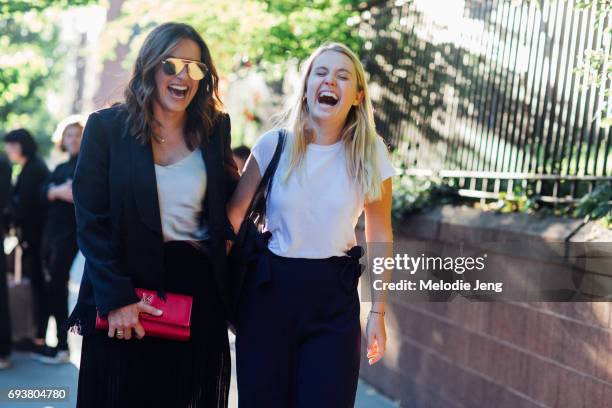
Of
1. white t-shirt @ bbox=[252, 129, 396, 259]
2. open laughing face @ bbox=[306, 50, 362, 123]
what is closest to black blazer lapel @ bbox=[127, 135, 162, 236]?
white t-shirt @ bbox=[252, 129, 396, 259]

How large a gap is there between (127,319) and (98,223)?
37 centimetres

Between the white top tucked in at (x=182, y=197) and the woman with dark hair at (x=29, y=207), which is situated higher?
the white top tucked in at (x=182, y=197)

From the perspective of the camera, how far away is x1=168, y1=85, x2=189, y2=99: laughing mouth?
3.56m

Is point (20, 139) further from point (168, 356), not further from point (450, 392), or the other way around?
point (168, 356)

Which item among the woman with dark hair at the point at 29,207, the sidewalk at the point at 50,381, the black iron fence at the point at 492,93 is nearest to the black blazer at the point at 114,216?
the black iron fence at the point at 492,93

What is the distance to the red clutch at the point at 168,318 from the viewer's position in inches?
135

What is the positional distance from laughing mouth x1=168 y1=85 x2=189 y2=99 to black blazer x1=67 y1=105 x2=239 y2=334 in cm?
21

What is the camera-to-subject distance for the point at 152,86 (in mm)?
3555

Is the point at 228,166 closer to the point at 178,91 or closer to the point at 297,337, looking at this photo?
the point at 178,91

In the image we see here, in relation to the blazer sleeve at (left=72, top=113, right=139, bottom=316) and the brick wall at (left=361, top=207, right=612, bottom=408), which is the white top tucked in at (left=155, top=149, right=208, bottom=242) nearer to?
the blazer sleeve at (left=72, top=113, right=139, bottom=316)

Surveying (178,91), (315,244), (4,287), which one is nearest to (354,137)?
(315,244)

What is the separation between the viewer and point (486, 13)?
22.2ft

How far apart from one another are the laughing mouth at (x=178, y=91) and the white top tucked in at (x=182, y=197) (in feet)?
0.80
